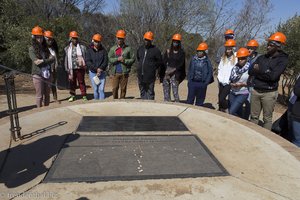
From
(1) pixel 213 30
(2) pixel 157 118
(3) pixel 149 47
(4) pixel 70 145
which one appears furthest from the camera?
(1) pixel 213 30

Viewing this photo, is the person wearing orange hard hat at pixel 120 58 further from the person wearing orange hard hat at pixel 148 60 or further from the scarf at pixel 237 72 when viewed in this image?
the scarf at pixel 237 72

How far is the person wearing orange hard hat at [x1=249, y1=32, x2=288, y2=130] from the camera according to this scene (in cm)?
422

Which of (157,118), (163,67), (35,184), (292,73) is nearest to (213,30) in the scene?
(292,73)

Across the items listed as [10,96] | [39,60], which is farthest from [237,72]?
[39,60]

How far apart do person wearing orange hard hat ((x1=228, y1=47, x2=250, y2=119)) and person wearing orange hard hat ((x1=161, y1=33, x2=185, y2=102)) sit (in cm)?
146

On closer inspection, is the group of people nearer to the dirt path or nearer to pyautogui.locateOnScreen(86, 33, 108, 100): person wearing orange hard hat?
pyautogui.locateOnScreen(86, 33, 108, 100): person wearing orange hard hat

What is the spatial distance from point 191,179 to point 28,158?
1671 millimetres

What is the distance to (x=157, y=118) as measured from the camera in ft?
14.3

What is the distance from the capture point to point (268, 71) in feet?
14.1

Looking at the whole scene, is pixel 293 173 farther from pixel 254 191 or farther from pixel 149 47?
pixel 149 47

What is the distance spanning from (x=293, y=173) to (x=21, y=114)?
384cm

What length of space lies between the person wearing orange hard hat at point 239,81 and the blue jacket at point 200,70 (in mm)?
864

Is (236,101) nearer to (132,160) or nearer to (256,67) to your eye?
(256,67)

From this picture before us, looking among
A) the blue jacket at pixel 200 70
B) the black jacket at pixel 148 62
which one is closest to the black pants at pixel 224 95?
the blue jacket at pixel 200 70
